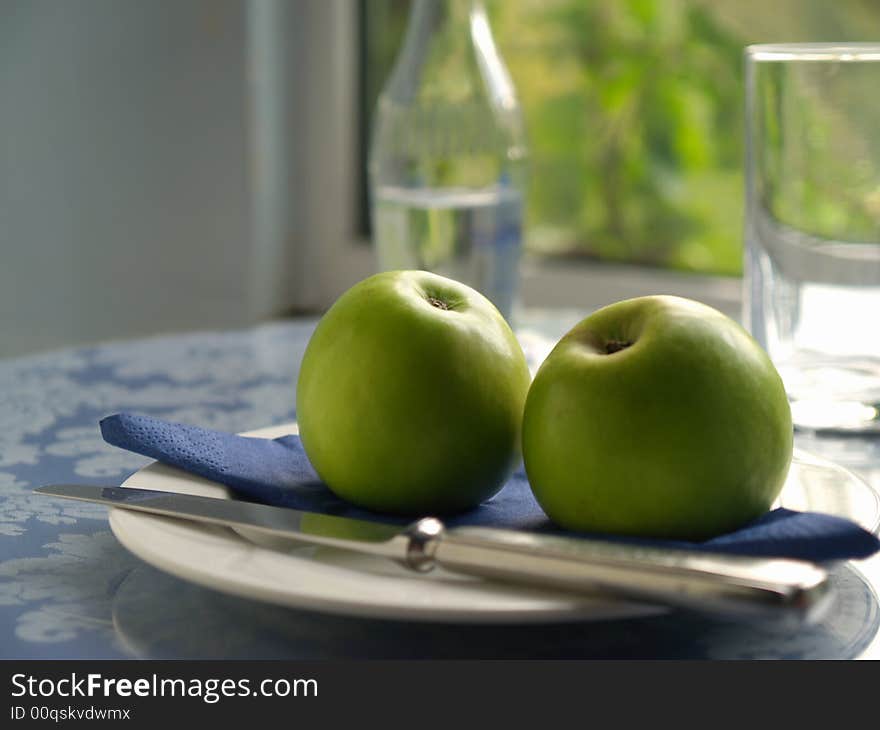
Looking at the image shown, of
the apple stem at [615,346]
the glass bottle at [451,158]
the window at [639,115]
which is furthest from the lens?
the window at [639,115]

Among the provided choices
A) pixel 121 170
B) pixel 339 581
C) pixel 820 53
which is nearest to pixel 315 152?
pixel 121 170

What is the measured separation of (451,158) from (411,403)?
0.50 metres

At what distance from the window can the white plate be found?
1.27m

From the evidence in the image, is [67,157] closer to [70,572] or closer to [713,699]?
[70,572]

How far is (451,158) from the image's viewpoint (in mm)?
930

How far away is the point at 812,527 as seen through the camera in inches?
15.5

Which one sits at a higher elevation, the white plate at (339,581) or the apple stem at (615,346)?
the apple stem at (615,346)

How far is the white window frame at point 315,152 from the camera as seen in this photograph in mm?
1919

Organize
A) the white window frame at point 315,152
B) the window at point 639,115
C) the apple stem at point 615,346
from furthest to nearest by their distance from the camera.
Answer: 1. the white window frame at point 315,152
2. the window at point 639,115
3. the apple stem at point 615,346

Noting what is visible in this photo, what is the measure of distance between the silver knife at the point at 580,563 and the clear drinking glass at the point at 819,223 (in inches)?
13.4

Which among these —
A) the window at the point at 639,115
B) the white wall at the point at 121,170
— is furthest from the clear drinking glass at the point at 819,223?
the white wall at the point at 121,170

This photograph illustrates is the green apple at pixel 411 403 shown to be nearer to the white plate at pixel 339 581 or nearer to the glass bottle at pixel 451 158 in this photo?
the white plate at pixel 339 581

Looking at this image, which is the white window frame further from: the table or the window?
the table

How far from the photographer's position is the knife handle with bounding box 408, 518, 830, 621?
328 mm
